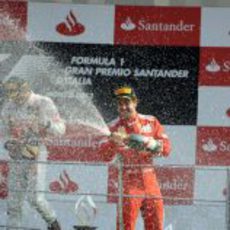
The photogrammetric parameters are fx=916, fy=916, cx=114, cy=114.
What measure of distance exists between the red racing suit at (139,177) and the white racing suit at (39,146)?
19.1 inches

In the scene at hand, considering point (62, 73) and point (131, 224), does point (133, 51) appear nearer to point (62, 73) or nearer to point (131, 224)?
point (62, 73)

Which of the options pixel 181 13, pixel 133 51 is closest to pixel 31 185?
pixel 133 51

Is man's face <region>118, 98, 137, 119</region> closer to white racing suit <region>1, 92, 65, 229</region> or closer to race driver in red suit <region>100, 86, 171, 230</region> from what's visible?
race driver in red suit <region>100, 86, 171, 230</region>

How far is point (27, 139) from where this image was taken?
18.5ft

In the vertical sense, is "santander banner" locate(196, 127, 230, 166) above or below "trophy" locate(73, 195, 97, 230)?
above

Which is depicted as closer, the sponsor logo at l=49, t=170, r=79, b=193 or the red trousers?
the red trousers

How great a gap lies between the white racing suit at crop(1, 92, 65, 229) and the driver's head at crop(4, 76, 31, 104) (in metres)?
0.03

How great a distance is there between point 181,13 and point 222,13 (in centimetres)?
26

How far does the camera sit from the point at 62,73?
595 centimetres

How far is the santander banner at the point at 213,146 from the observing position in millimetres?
5859

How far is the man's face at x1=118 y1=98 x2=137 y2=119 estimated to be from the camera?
17.5ft

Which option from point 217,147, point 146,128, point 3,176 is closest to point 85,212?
point 146,128

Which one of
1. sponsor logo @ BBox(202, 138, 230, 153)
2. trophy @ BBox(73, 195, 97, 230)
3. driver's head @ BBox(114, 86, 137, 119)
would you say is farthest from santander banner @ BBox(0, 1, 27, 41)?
sponsor logo @ BBox(202, 138, 230, 153)

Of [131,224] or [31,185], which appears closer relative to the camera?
[131,224]
